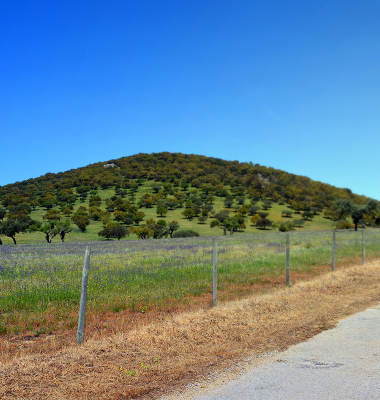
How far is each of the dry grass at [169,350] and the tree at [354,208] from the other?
→ 5049 centimetres

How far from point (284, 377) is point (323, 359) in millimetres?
1112

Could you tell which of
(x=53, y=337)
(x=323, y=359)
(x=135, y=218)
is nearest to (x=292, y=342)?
(x=323, y=359)

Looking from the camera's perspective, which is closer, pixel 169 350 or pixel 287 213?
pixel 169 350

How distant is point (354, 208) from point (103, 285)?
56.8 metres

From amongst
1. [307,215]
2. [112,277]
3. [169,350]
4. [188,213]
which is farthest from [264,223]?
[169,350]

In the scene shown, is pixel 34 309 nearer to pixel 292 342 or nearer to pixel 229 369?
pixel 229 369

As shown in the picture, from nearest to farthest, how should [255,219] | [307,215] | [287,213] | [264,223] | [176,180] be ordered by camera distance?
[307,215] < [264,223] < [255,219] < [287,213] < [176,180]

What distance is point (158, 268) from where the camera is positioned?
8625 millimetres

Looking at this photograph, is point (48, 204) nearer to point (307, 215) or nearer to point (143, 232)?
point (143, 232)

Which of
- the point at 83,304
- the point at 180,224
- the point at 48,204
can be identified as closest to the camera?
the point at 83,304

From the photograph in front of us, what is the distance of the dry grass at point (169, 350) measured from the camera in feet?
14.9

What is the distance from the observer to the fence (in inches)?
254

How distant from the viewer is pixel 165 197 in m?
117

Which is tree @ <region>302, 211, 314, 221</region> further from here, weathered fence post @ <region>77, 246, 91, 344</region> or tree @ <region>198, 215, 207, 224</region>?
weathered fence post @ <region>77, 246, 91, 344</region>
